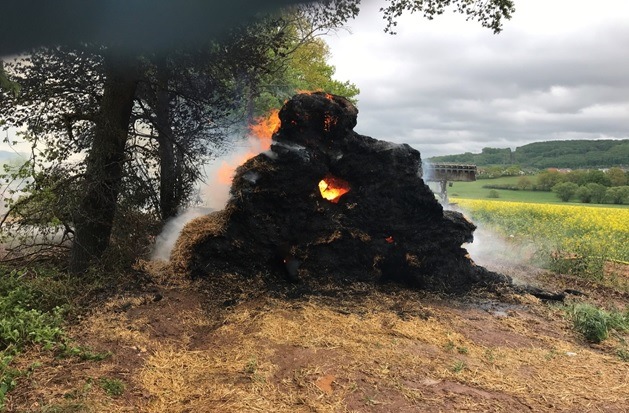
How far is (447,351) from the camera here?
16.5 feet

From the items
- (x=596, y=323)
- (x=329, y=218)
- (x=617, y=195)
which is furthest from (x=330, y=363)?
(x=617, y=195)

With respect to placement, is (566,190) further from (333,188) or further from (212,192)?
(212,192)

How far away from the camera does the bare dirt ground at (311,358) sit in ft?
12.4

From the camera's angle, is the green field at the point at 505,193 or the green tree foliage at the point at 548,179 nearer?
the green field at the point at 505,193

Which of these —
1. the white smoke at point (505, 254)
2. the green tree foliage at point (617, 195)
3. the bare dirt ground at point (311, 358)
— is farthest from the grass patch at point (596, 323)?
the green tree foliage at point (617, 195)

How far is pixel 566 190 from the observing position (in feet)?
99.8

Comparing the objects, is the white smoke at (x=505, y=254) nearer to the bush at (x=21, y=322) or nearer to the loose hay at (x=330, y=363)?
the loose hay at (x=330, y=363)

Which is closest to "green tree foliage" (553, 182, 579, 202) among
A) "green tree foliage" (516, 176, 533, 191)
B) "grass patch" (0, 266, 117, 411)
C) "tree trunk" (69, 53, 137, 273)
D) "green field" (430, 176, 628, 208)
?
"green field" (430, 176, 628, 208)

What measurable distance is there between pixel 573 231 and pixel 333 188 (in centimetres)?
1086

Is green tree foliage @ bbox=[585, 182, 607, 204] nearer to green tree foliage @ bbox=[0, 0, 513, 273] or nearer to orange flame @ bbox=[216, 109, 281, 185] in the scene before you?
green tree foliage @ bbox=[0, 0, 513, 273]

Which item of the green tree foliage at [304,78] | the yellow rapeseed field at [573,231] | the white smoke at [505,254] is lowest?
the white smoke at [505,254]

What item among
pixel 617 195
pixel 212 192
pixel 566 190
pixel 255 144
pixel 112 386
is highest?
pixel 255 144

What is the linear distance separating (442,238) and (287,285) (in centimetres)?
316

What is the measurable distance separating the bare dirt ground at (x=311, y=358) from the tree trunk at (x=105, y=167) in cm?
111
